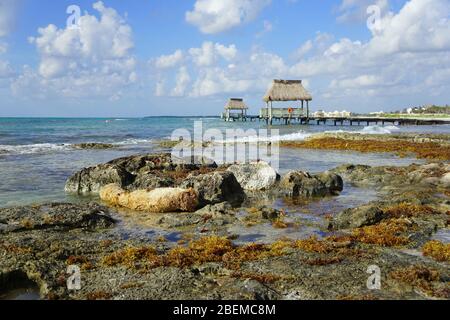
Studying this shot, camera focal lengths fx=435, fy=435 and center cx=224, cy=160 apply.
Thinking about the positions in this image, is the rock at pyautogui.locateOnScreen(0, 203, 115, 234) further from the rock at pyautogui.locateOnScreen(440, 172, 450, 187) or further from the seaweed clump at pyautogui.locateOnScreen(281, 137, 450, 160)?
the seaweed clump at pyautogui.locateOnScreen(281, 137, 450, 160)

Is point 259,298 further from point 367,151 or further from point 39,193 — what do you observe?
point 367,151

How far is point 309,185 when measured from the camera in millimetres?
16250

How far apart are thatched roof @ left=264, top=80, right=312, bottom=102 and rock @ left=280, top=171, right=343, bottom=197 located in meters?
54.7

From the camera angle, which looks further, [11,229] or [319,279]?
[11,229]

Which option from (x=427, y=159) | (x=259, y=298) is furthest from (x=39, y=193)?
(x=427, y=159)

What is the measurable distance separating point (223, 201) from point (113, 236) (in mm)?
4708

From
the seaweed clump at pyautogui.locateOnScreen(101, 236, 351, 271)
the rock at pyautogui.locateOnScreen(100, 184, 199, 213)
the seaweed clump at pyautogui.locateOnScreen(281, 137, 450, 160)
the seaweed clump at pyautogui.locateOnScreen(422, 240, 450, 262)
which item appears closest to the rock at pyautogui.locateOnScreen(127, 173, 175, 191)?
the rock at pyautogui.locateOnScreen(100, 184, 199, 213)

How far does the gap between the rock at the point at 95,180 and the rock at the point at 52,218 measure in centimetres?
429

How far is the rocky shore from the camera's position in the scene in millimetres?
7150

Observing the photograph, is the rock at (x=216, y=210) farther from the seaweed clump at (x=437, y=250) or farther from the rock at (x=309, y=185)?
the seaweed clump at (x=437, y=250)

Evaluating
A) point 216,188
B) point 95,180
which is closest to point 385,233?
point 216,188

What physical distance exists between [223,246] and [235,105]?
86.1 meters
